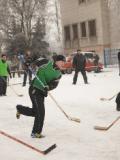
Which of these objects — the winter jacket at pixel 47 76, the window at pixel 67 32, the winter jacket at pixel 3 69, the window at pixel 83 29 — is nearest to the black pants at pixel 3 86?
the winter jacket at pixel 3 69

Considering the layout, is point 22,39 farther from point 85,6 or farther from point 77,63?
point 77,63

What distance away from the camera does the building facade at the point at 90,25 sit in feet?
138

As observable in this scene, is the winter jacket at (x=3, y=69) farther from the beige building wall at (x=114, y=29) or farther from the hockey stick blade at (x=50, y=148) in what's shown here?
the beige building wall at (x=114, y=29)

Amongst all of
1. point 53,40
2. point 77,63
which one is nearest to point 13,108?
point 77,63

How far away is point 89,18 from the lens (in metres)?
42.7

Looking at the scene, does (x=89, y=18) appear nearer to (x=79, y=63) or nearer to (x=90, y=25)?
(x=90, y=25)

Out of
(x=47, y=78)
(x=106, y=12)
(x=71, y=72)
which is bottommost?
(x=71, y=72)

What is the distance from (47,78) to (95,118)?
8.42 feet

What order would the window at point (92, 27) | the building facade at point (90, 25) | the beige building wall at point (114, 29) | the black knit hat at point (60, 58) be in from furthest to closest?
the window at point (92, 27) < the building facade at point (90, 25) < the beige building wall at point (114, 29) < the black knit hat at point (60, 58)

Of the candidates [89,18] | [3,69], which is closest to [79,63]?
[3,69]

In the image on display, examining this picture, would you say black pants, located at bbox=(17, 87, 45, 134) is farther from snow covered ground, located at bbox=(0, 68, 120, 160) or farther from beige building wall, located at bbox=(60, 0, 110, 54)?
beige building wall, located at bbox=(60, 0, 110, 54)

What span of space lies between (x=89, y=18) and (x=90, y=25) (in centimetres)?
69

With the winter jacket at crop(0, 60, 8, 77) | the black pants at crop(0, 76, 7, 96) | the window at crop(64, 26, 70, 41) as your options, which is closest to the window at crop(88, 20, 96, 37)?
the window at crop(64, 26, 70, 41)

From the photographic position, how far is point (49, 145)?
7645mm
